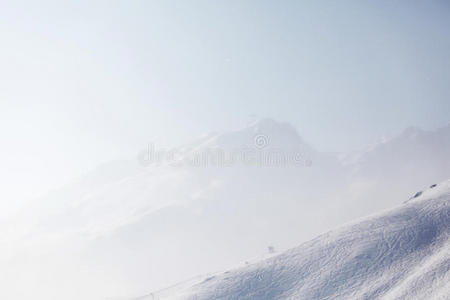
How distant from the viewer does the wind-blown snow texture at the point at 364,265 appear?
37.9 meters

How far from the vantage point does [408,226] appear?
48531 mm

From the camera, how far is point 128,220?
196500mm

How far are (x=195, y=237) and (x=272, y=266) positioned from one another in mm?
146578

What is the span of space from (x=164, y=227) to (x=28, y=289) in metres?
71.7

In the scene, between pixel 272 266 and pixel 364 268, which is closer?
pixel 364 268

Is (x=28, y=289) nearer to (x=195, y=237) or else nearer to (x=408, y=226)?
(x=195, y=237)

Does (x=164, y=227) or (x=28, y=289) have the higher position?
(x=164, y=227)

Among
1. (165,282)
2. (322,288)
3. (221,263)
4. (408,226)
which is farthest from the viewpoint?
(221,263)

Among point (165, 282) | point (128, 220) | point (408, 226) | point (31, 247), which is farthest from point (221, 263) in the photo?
point (408, 226)

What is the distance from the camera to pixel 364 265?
143ft

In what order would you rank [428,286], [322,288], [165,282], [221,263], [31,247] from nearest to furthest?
1. [428,286]
2. [322,288]
3. [165,282]
4. [221,263]
5. [31,247]

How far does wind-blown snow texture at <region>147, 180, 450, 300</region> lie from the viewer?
3791 cm

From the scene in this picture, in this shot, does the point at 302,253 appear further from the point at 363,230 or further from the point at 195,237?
the point at 195,237

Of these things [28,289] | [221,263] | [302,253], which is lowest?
[221,263]
